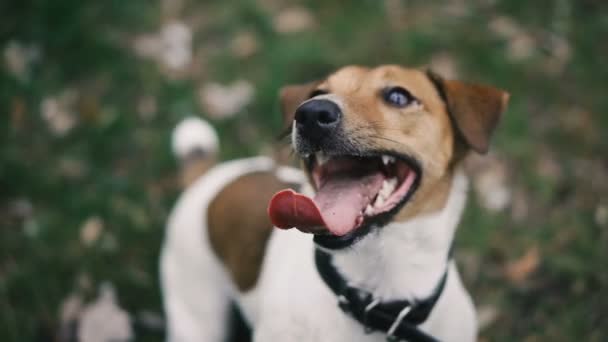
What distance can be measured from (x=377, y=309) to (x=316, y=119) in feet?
2.48

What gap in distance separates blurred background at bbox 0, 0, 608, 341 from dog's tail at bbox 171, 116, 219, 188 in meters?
0.61

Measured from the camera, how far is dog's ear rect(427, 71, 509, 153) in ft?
8.07

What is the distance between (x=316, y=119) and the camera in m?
2.13

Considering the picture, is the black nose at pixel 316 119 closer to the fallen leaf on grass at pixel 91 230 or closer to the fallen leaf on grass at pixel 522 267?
the fallen leaf on grass at pixel 522 267

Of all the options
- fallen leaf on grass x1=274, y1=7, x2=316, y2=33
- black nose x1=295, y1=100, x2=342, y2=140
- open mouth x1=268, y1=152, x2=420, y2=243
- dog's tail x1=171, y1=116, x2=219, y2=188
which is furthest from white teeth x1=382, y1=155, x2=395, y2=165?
fallen leaf on grass x1=274, y1=7, x2=316, y2=33

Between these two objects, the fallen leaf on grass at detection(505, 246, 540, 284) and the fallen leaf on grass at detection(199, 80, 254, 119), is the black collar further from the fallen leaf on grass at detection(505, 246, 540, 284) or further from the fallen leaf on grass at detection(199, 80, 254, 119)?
the fallen leaf on grass at detection(199, 80, 254, 119)

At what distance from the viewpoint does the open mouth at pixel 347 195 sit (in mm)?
1988

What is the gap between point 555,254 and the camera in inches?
143

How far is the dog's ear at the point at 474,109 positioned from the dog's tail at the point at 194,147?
4.74 ft

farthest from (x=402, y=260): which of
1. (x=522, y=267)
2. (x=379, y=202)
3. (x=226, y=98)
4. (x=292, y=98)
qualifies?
(x=226, y=98)

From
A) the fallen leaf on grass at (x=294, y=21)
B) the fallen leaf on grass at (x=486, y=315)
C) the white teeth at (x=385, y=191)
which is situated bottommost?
the fallen leaf on grass at (x=486, y=315)

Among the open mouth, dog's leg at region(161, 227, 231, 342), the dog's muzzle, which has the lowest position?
dog's leg at region(161, 227, 231, 342)

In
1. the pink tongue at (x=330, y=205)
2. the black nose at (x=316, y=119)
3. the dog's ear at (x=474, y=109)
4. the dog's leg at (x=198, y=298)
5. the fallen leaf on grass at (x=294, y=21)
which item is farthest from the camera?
the fallen leaf on grass at (x=294, y=21)

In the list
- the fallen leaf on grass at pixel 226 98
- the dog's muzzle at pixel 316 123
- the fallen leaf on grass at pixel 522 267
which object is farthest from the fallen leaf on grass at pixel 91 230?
the fallen leaf on grass at pixel 522 267
